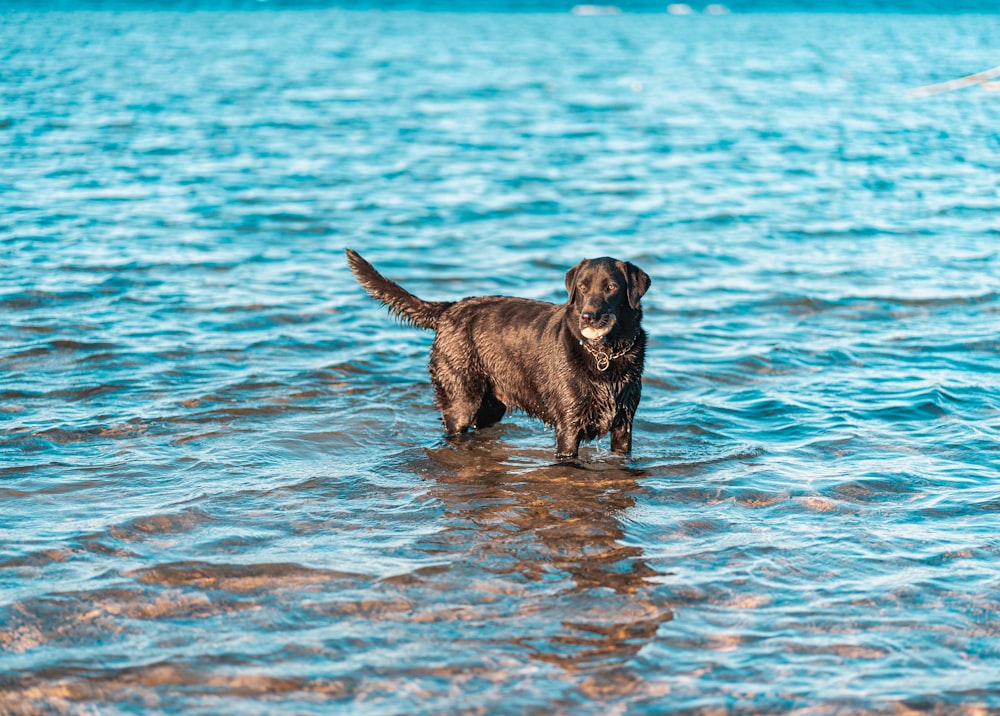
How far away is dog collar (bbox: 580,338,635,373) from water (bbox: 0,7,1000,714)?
90cm

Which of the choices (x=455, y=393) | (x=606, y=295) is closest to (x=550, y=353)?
(x=606, y=295)

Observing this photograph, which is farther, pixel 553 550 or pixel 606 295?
pixel 606 295

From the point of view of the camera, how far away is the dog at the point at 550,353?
827 cm

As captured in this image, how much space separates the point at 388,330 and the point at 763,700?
28.1 feet

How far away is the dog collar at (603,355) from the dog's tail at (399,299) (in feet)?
5.47

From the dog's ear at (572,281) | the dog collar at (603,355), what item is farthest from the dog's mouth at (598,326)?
the dog's ear at (572,281)

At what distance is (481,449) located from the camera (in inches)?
370

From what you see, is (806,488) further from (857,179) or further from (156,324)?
(857,179)

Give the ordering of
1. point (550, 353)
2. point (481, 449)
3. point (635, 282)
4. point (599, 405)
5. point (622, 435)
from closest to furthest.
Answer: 1. point (635, 282)
2. point (599, 405)
3. point (550, 353)
4. point (622, 435)
5. point (481, 449)

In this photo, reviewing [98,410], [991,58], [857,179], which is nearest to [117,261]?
[98,410]

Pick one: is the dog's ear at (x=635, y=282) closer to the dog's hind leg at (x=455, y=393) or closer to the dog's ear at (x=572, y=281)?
the dog's ear at (x=572, y=281)

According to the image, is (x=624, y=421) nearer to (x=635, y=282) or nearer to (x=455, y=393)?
(x=635, y=282)

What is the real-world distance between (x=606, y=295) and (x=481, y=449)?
1973mm

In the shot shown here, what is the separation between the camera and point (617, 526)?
766cm
